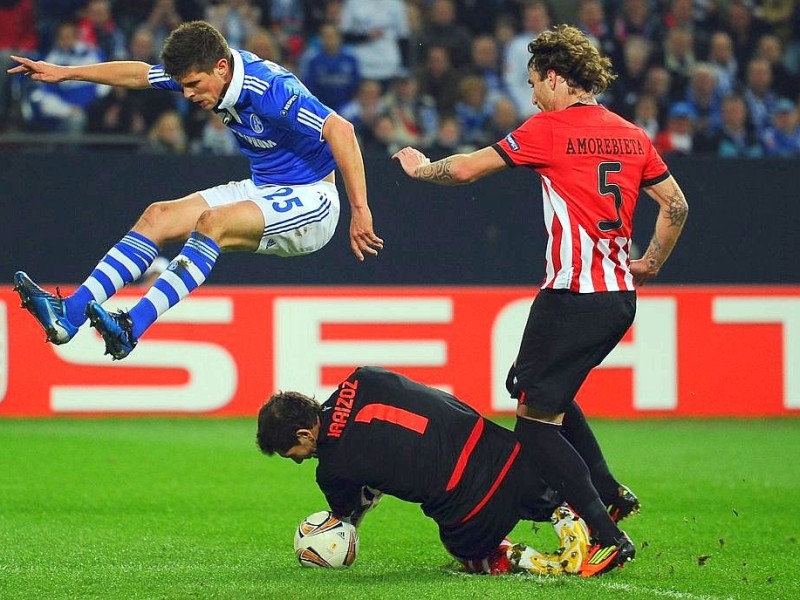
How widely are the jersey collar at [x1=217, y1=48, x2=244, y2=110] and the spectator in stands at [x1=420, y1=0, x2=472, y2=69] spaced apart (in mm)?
7597

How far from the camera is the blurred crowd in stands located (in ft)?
41.7

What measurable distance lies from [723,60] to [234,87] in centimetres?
910

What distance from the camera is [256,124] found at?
643 cm

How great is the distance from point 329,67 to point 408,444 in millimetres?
7903

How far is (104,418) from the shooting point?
37.2ft

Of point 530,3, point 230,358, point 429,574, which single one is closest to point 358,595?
point 429,574

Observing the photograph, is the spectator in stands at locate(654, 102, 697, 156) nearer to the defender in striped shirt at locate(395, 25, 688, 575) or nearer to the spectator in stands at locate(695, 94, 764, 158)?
the spectator in stands at locate(695, 94, 764, 158)

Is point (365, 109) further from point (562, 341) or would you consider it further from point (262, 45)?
point (562, 341)

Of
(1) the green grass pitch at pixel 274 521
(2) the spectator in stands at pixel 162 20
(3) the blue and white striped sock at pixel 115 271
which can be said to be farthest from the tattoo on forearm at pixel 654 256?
(2) the spectator in stands at pixel 162 20

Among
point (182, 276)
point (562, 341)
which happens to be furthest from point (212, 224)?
point (562, 341)

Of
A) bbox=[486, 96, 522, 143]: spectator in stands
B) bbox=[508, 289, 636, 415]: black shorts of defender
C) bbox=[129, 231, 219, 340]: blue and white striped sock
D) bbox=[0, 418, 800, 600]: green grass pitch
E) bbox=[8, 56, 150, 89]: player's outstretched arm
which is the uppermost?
bbox=[486, 96, 522, 143]: spectator in stands

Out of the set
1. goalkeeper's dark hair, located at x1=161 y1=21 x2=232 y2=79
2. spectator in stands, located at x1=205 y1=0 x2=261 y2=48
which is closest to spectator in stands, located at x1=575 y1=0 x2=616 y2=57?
spectator in stands, located at x1=205 y1=0 x2=261 y2=48

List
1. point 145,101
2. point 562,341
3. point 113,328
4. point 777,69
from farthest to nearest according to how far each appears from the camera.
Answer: point 777,69, point 145,101, point 562,341, point 113,328

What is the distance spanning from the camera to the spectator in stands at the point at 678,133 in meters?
13.4
